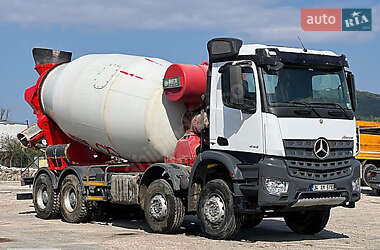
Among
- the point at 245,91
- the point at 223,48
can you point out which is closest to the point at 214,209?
the point at 245,91

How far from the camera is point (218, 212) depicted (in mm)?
9953

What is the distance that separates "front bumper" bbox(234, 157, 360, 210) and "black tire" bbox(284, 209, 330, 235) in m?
1.30

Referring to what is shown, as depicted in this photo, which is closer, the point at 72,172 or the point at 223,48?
the point at 223,48

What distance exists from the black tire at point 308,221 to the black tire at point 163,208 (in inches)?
80.9

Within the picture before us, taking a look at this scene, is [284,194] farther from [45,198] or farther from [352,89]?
[45,198]

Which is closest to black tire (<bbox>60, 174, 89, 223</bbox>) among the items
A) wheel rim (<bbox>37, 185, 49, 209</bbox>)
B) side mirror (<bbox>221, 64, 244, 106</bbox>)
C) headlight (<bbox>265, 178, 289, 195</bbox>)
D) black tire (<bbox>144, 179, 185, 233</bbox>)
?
wheel rim (<bbox>37, 185, 49, 209</bbox>)

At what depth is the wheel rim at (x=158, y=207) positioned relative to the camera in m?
11.0

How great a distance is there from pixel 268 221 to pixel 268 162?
4.81m

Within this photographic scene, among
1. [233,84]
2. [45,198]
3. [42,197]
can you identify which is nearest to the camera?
[233,84]

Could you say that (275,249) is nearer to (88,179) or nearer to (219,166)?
(219,166)

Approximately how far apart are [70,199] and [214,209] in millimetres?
4875

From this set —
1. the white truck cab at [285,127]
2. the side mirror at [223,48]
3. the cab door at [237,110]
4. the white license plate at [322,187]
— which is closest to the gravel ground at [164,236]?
the white truck cab at [285,127]

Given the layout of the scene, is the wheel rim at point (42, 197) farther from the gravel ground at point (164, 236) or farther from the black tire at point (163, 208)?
the black tire at point (163, 208)

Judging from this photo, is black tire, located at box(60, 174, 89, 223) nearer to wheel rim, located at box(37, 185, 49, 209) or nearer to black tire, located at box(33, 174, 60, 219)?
black tire, located at box(33, 174, 60, 219)
